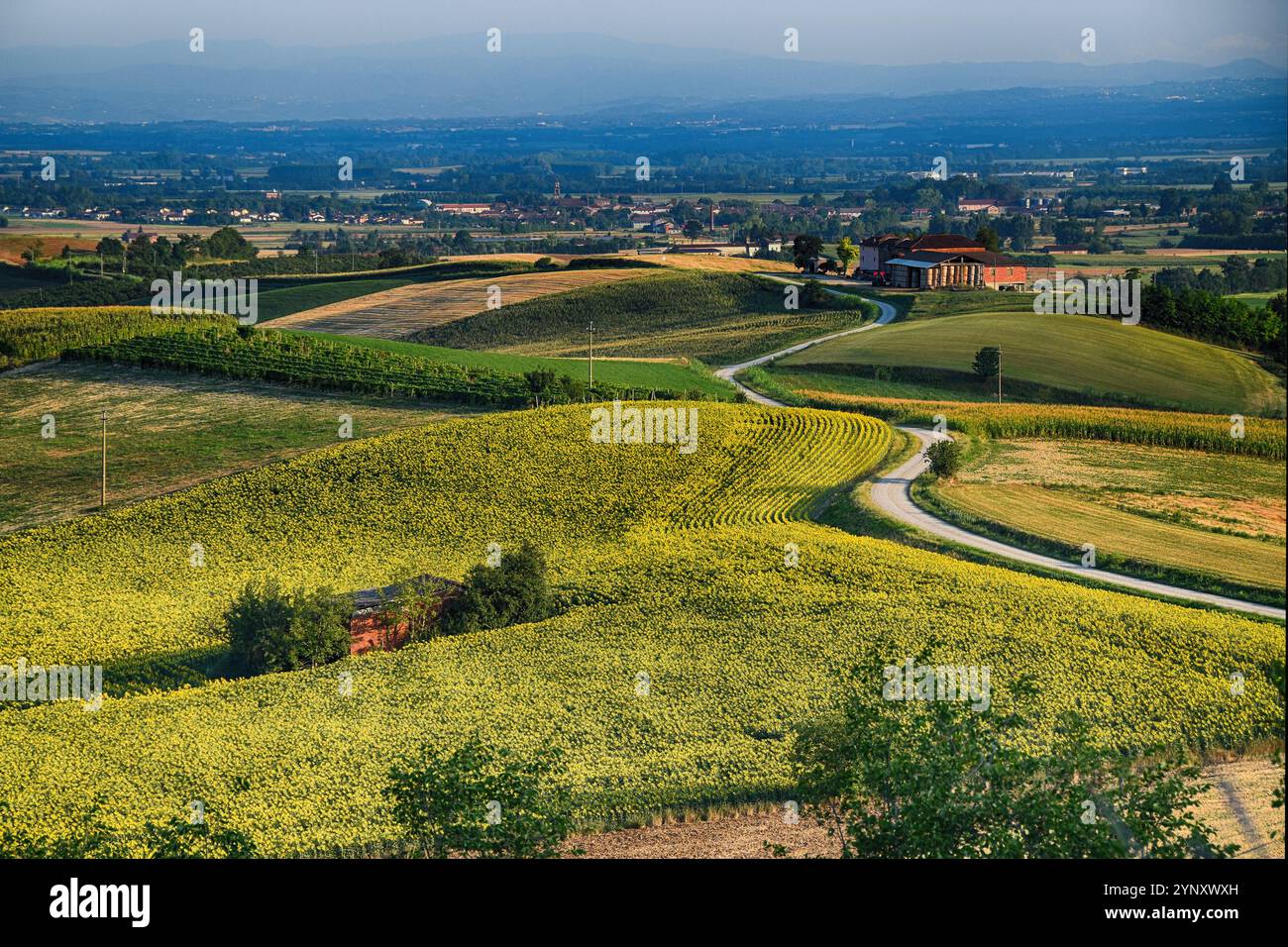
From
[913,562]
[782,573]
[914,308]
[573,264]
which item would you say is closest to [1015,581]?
[913,562]

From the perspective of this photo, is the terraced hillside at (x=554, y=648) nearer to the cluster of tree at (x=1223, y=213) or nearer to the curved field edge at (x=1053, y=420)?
the curved field edge at (x=1053, y=420)

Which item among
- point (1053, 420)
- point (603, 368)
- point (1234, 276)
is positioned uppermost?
point (1234, 276)

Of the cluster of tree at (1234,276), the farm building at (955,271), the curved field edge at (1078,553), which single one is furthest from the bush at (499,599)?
the farm building at (955,271)

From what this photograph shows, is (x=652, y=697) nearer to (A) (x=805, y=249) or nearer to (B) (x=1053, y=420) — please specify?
(B) (x=1053, y=420)

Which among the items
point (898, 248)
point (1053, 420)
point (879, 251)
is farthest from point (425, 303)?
point (1053, 420)

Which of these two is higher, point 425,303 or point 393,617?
point 425,303

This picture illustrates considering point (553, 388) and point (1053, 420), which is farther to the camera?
point (553, 388)

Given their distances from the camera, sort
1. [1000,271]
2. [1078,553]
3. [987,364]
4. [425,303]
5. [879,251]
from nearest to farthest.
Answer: [1078,553] → [987,364] → [425,303] → [1000,271] → [879,251]

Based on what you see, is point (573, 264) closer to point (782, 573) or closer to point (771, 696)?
point (782, 573)
